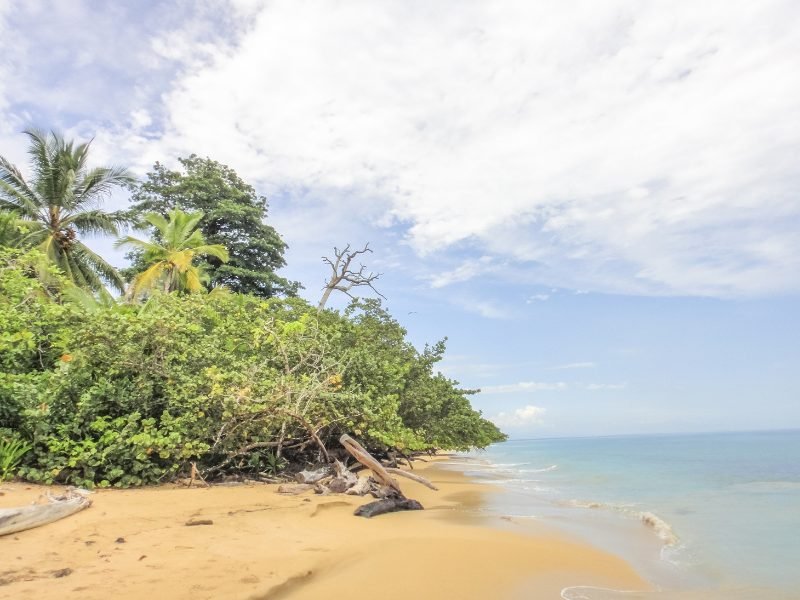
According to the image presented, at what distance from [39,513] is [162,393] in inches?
147

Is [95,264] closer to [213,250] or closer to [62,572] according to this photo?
[213,250]

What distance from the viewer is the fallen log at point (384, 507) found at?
278 inches

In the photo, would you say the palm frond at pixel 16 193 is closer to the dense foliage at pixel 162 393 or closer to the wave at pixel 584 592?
the dense foliage at pixel 162 393

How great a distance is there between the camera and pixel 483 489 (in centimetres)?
1241

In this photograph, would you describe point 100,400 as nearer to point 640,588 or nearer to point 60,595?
point 60,595

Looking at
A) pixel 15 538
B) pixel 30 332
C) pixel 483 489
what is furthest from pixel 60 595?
pixel 483 489

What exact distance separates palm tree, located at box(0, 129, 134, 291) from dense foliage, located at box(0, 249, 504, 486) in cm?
804

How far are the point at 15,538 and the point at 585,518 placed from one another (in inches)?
313

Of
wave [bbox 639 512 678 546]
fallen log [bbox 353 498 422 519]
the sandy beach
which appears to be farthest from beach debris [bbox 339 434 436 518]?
wave [bbox 639 512 678 546]

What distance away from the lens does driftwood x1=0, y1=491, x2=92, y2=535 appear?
4535mm

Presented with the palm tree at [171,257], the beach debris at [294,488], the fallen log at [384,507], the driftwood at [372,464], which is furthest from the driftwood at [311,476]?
the palm tree at [171,257]

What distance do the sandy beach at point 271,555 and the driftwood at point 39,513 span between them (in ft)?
0.36

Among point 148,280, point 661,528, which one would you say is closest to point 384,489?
point 661,528

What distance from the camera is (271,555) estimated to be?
4.61 meters
